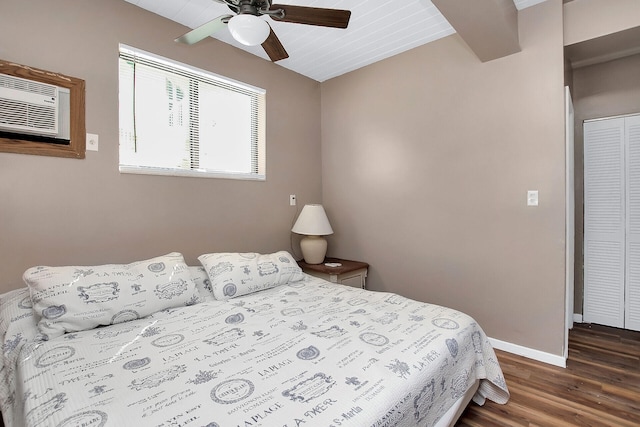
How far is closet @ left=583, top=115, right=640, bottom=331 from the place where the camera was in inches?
107

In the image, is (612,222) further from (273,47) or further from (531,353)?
(273,47)

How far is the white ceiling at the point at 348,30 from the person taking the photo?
7.19 feet

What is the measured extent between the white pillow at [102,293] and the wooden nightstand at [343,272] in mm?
1253

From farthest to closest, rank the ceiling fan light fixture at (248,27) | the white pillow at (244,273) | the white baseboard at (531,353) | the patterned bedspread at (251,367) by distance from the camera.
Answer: the white baseboard at (531,353)
the white pillow at (244,273)
the ceiling fan light fixture at (248,27)
the patterned bedspread at (251,367)

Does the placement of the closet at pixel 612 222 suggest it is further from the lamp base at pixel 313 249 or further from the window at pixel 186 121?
the window at pixel 186 121

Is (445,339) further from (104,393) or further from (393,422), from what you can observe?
(104,393)

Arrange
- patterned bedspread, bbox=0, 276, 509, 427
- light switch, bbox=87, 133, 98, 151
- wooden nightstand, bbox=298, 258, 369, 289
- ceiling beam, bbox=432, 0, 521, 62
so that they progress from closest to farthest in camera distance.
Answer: patterned bedspread, bbox=0, 276, 509, 427
ceiling beam, bbox=432, 0, 521, 62
light switch, bbox=87, 133, 98, 151
wooden nightstand, bbox=298, 258, 369, 289

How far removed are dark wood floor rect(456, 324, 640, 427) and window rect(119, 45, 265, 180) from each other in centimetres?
255

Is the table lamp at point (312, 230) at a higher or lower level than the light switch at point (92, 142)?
lower

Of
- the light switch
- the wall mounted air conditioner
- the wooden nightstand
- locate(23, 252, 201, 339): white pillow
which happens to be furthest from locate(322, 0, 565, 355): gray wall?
the wall mounted air conditioner

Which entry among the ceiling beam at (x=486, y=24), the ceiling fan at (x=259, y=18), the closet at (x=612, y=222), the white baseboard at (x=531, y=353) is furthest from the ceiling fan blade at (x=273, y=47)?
the closet at (x=612, y=222)

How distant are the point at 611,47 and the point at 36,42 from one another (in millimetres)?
4037

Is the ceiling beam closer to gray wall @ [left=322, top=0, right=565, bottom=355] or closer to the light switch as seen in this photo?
gray wall @ [left=322, top=0, right=565, bottom=355]

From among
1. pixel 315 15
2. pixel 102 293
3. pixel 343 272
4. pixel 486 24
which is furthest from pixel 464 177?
pixel 102 293
